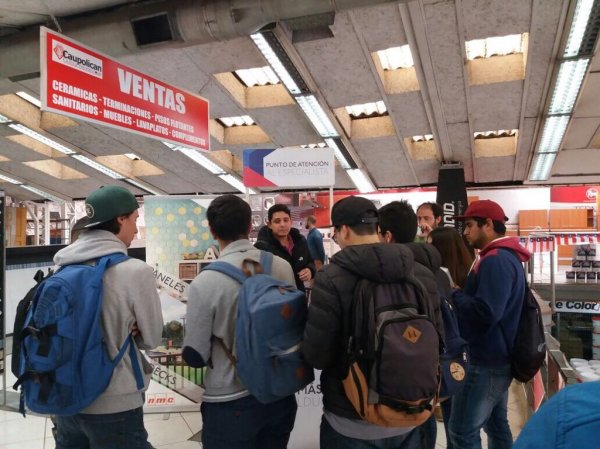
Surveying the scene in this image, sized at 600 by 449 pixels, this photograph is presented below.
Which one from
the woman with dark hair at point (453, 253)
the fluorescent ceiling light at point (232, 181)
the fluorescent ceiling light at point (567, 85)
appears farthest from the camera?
the fluorescent ceiling light at point (232, 181)

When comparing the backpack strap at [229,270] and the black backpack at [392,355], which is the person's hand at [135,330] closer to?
the backpack strap at [229,270]

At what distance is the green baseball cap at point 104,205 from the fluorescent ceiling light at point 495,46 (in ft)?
19.5

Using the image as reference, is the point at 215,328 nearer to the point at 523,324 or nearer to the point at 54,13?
the point at 523,324

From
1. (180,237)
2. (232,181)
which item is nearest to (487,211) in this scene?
(180,237)

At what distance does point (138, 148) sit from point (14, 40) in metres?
4.90

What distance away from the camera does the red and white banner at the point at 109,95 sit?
3.05 meters

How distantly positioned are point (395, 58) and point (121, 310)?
6.30 metres

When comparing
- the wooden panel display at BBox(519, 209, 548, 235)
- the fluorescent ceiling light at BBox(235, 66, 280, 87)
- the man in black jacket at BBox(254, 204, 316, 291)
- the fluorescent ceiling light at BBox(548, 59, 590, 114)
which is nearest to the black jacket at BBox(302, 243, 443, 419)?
the man in black jacket at BBox(254, 204, 316, 291)

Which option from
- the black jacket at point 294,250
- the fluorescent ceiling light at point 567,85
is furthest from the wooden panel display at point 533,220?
the black jacket at point 294,250

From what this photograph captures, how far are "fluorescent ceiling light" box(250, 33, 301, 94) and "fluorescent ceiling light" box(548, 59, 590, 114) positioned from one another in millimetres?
3525

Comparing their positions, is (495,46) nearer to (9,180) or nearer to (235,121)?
(235,121)

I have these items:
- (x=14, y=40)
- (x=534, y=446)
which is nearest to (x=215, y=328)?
(x=534, y=446)

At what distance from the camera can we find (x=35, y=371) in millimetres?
1417

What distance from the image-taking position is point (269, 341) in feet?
4.72
